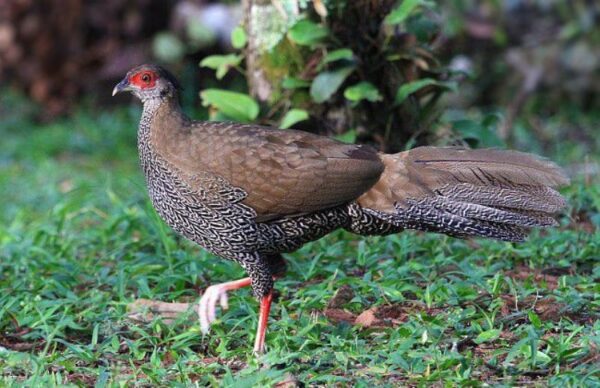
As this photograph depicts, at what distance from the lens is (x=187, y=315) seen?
5277mm

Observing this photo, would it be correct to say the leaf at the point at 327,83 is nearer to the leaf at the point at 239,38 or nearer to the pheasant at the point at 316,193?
the leaf at the point at 239,38

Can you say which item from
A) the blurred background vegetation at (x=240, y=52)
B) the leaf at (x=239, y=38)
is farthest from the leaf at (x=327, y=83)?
the blurred background vegetation at (x=240, y=52)

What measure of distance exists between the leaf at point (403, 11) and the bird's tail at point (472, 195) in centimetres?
180

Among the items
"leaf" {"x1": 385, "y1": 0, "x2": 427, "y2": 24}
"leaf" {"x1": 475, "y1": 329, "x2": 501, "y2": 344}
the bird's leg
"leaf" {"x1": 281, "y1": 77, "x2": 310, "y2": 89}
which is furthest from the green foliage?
"leaf" {"x1": 475, "y1": 329, "x2": 501, "y2": 344}

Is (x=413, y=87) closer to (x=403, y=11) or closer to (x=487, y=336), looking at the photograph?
(x=403, y=11)

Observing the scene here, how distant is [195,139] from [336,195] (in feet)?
2.59

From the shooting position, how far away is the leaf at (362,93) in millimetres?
6930

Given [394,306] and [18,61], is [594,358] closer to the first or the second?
[394,306]

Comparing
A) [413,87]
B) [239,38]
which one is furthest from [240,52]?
[413,87]

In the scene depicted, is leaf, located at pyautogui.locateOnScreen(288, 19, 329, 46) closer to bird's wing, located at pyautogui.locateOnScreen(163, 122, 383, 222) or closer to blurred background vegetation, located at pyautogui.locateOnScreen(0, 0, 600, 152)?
blurred background vegetation, located at pyautogui.locateOnScreen(0, 0, 600, 152)

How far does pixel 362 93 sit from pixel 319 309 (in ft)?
6.83

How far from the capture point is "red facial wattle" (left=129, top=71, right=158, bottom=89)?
552 cm

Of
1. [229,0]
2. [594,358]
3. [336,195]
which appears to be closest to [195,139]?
[336,195]

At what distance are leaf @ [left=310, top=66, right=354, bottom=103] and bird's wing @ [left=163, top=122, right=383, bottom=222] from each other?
5.58 feet
